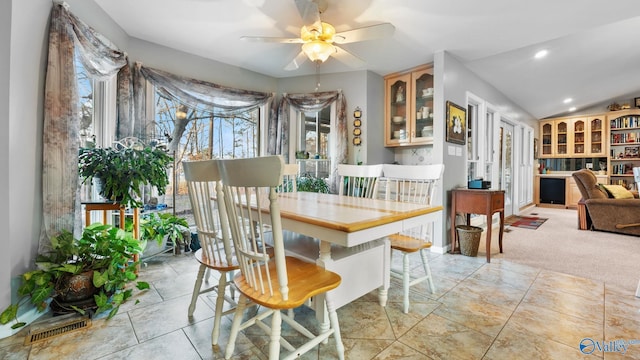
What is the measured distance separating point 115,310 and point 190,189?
1.03 meters

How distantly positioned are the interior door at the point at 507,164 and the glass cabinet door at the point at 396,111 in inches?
103

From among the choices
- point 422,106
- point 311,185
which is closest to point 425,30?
point 422,106

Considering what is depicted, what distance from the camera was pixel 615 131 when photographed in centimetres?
675

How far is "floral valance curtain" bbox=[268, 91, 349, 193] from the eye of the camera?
4043mm

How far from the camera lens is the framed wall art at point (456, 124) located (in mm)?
3393

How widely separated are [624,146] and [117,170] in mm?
9942

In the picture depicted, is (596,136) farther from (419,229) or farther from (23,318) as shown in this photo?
(23,318)

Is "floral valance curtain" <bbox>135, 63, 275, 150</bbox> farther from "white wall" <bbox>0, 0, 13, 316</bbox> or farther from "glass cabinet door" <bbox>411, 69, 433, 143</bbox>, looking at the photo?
"glass cabinet door" <bbox>411, 69, 433, 143</bbox>

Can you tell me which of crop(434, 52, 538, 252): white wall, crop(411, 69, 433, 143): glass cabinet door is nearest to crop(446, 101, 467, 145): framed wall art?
crop(434, 52, 538, 252): white wall

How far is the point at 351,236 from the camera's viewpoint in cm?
124

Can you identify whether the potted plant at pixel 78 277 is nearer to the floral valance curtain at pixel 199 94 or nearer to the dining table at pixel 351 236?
the dining table at pixel 351 236

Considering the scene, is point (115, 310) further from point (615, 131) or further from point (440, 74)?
point (615, 131)

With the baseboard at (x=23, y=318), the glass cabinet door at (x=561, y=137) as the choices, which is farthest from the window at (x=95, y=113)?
the glass cabinet door at (x=561, y=137)

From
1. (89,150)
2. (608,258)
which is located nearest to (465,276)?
(608,258)
